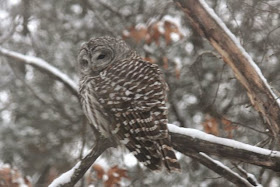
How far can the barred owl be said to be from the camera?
143 inches

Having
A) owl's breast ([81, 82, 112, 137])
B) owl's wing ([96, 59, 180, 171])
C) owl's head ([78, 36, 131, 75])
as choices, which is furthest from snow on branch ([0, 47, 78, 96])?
owl's wing ([96, 59, 180, 171])

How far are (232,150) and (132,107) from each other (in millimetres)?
891

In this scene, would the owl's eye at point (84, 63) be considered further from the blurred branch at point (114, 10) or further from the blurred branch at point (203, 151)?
the blurred branch at point (114, 10)

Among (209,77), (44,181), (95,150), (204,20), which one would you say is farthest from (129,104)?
(209,77)

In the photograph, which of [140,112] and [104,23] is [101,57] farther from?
[104,23]

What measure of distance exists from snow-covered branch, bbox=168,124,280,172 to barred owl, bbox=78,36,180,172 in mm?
219

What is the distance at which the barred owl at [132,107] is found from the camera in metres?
3.63

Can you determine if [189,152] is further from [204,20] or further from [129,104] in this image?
[204,20]

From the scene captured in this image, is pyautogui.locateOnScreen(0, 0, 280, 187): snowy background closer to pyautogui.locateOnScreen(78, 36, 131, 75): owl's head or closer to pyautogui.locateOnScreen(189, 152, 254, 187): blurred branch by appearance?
pyautogui.locateOnScreen(78, 36, 131, 75): owl's head

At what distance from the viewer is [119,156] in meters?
5.34

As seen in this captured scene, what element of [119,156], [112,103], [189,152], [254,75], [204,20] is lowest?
[119,156]

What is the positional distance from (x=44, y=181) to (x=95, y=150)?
2263mm

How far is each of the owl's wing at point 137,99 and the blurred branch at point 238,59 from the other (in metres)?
0.60

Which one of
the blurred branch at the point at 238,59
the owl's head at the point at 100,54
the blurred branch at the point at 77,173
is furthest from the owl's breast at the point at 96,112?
the blurred branch at the point at 238,59
